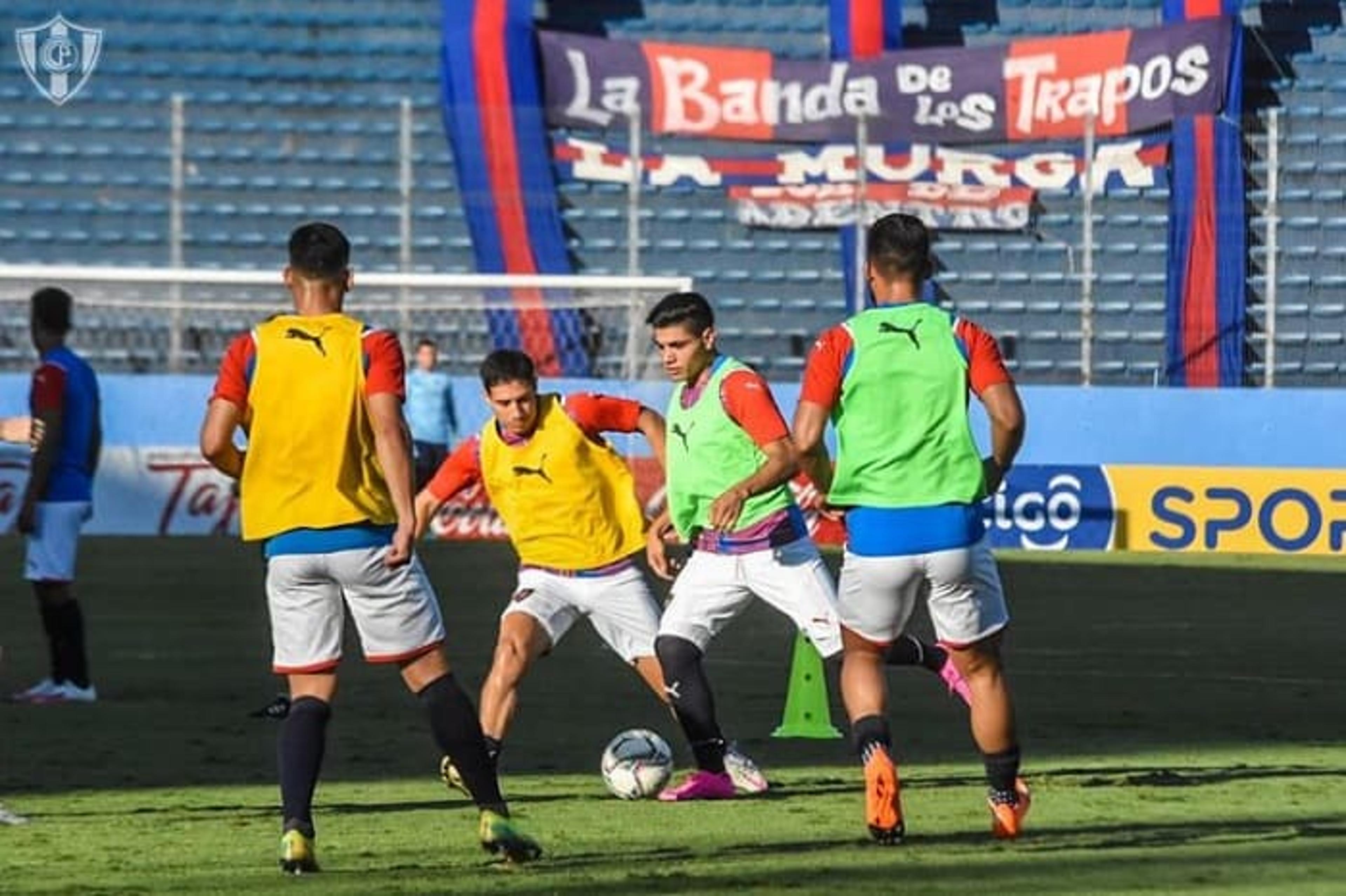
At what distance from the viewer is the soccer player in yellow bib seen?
8.60 meters

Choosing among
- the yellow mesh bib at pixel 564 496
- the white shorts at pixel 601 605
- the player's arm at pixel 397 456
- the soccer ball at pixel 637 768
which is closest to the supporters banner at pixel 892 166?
the yellow mesh bib at pixel 564 496

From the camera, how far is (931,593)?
30.2 ft

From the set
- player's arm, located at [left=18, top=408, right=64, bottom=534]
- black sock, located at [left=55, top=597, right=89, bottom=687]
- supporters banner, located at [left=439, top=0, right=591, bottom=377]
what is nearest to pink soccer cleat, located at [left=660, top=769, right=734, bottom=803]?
player's arm, located at [left=18, top=408, right=64, bottom=534]

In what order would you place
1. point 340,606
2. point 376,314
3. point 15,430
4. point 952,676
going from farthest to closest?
point 376,314, point 952,676, point 15,430, point 340,606

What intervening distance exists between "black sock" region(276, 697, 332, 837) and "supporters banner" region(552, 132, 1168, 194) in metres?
20.9

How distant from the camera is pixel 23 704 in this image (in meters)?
14.7

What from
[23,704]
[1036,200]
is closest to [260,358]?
[23,704]

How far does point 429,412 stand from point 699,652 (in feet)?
56.9

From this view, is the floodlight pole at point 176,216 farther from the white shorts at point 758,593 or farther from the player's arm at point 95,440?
the white shorts at point 758,593

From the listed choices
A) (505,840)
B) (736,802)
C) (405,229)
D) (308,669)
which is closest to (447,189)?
(405,229)

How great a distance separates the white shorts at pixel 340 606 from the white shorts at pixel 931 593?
4.31 ft

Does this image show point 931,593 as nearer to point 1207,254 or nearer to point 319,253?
point 319,253

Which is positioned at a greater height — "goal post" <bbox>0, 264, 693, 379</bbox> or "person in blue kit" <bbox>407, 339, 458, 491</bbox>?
"goal post" <bbox>0, 264, 693, 379</bbox>

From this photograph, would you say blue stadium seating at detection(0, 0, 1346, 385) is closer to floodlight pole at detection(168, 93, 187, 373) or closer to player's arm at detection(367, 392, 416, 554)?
floodlight pole at detection(168, 93, 187, 373)
